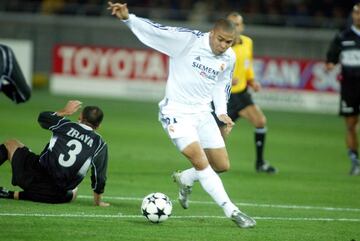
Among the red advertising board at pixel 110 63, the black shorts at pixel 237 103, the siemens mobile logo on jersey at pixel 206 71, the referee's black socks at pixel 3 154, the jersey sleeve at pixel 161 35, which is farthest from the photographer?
the red advertising board at pixel 110 63

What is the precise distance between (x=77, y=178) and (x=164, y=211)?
1.27m

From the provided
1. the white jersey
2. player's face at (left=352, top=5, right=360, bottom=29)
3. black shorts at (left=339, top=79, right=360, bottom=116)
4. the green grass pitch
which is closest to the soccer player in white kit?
the white jersey

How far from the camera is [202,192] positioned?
12641 mm

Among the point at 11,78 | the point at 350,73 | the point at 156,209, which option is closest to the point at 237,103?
the point at 350,73

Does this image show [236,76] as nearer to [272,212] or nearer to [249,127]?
[272,212]

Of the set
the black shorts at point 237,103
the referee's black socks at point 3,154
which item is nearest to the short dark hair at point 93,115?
the referee's black socks at point 3,154

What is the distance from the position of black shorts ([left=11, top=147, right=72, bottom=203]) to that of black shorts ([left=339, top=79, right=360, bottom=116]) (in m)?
6.50

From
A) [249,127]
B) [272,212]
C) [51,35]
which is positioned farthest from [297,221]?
[51,35]

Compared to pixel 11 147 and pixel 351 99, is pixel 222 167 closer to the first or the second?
pixel 11 147

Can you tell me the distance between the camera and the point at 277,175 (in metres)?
14.9

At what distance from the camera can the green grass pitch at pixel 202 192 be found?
9031 millimetres

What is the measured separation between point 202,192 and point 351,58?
4196mm

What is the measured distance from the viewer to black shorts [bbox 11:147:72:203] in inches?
404

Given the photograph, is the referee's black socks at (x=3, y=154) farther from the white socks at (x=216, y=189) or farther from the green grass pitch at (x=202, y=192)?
the white socks at (x=216, y=189)
